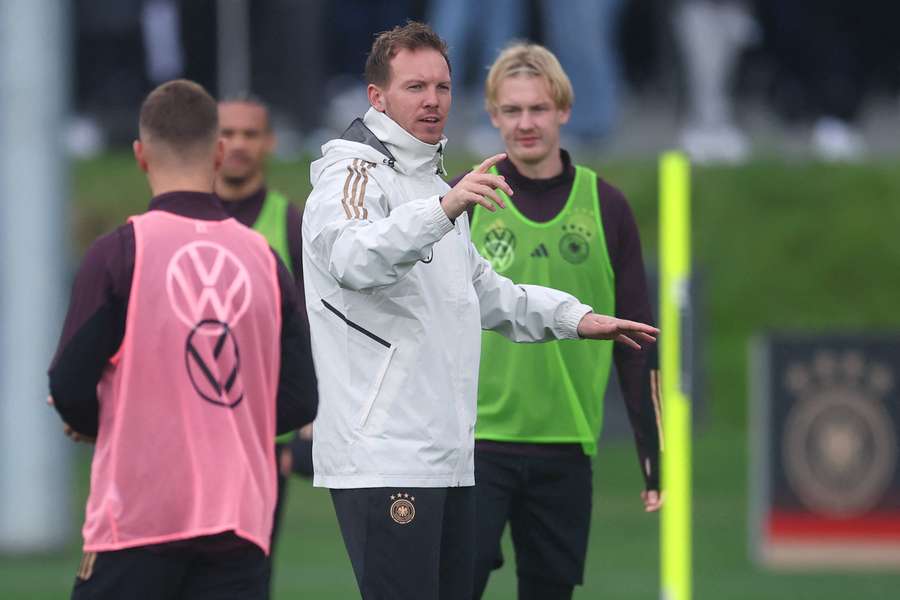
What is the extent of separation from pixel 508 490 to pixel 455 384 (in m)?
1.25

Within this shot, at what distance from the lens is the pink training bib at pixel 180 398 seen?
16.6 feet

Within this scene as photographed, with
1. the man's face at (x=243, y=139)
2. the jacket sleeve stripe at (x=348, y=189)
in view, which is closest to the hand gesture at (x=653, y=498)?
the jacket sleeve stripe at (x=348, y=189)

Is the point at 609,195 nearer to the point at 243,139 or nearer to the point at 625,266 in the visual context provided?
the point at 625,266

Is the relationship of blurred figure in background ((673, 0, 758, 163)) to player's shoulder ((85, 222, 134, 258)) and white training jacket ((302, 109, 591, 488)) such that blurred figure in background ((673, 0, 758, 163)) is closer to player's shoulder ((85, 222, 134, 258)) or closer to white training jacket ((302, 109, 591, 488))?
white training jacket ((302, 109, 591, 488))

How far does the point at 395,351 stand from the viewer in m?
5.39

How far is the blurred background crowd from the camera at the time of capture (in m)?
15.1

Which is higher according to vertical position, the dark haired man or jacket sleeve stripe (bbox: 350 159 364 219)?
jacket sleeve stripe (bbox: 350 159 364 219)

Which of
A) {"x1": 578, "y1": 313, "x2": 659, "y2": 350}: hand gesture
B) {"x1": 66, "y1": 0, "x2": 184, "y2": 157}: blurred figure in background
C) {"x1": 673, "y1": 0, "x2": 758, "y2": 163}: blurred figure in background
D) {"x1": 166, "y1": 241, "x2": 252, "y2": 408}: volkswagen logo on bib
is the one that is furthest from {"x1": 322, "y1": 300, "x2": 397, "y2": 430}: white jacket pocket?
{"x1": 66, "y1": 0, "x2": 184, "y2": 157}: blurred figure in background

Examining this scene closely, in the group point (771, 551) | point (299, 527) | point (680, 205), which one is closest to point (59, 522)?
point (299, 527)

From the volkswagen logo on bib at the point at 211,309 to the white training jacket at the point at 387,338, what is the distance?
276 mm

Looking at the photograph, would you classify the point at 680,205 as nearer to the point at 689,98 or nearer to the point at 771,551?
the point at 771,551

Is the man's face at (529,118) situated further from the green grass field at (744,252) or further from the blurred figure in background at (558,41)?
the blurred figure in background at (558,41)

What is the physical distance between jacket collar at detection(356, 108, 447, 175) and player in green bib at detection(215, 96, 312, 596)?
2271 mm

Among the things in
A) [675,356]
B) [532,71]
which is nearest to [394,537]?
[532,71]
